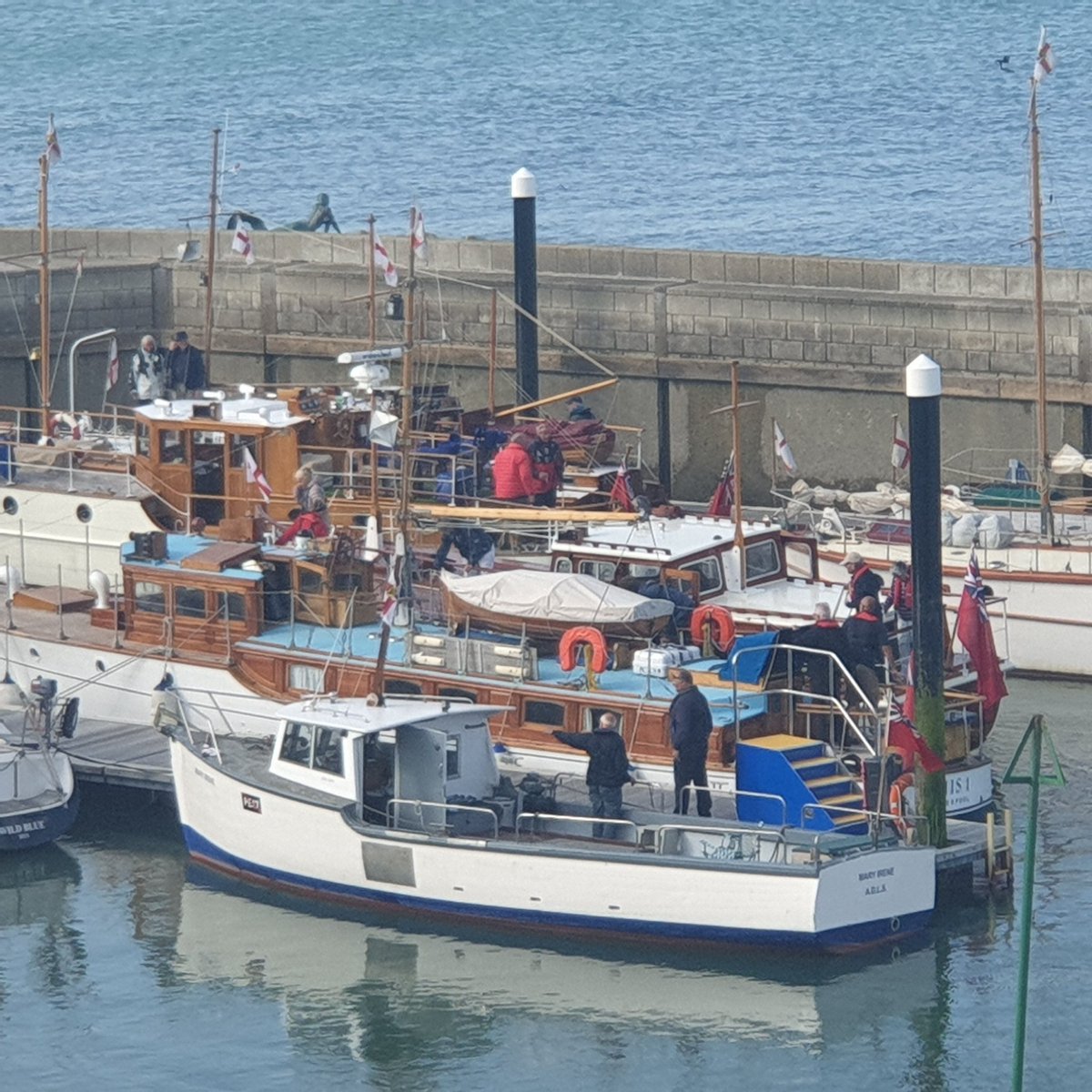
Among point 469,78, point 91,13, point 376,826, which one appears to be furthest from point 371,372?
point 91,13

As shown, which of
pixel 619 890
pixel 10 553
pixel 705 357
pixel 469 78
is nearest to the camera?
pixel 619 890

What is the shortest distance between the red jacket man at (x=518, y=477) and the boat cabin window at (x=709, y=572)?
3.04m

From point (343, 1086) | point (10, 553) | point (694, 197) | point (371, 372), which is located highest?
point (694, 197)

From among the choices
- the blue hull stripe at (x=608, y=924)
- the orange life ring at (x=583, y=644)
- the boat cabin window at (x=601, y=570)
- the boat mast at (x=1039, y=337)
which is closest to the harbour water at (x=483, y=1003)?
the blue hull stripe at (x=608, y=924)

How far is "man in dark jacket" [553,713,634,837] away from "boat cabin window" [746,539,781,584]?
14.2 ft

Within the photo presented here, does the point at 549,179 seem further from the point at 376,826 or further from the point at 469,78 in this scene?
the point at 376,826

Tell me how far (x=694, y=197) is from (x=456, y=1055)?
160 feet

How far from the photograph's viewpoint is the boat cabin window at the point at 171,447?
98.5ft

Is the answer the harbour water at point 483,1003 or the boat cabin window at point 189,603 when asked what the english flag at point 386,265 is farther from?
the harbour water at point 483,1003

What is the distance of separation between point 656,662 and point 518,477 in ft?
15.2

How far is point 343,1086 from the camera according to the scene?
2088cm

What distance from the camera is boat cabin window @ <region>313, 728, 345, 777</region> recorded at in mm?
23688

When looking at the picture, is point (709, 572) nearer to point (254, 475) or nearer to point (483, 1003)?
point (254, 475)

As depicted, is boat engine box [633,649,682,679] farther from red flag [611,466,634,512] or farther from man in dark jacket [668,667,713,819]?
red flag [611,466,634,512]
